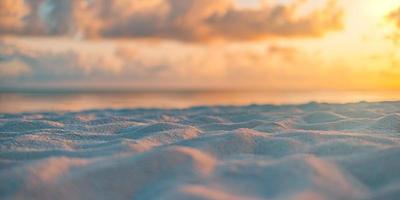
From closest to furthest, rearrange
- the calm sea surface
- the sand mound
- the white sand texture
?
the white sand texture → the sand mound → the calm sea surface

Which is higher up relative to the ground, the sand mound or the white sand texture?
the sand mound

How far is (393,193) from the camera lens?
79.7 inches

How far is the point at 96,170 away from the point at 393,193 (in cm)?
145

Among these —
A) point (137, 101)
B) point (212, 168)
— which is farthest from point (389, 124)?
point (137, 101)

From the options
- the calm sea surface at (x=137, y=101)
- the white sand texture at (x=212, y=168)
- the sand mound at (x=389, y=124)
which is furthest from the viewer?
the calm sea surface at (x=137, y=101)

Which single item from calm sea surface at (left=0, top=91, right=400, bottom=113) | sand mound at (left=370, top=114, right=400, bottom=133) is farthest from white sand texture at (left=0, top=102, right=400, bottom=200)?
calm sea surface at (left=0, top=91, right=400, bottom=113)

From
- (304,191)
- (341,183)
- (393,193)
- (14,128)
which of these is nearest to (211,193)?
(304,191)

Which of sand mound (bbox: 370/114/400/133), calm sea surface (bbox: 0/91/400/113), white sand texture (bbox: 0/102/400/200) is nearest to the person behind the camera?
white sand texture (bbox: 0/102/400/200)

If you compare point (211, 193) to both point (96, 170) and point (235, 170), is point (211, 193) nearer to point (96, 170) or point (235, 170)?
point (235, 170)

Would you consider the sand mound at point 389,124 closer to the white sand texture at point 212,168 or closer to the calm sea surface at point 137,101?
the white sand texture at point 212,168

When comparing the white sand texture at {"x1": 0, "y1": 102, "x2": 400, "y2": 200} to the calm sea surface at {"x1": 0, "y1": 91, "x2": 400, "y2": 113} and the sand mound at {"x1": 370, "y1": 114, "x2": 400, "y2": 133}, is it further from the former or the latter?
the calm sea surface at {"x1": 0, "y1": 91, "x2": 400, "y2": 113}

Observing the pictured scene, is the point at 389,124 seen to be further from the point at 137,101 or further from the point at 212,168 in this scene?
the point at 137,101

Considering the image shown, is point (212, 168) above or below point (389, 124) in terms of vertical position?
below

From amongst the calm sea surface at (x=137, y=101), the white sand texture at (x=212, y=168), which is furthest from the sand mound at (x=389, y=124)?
the calm sea surface at (x=137, y=101)
